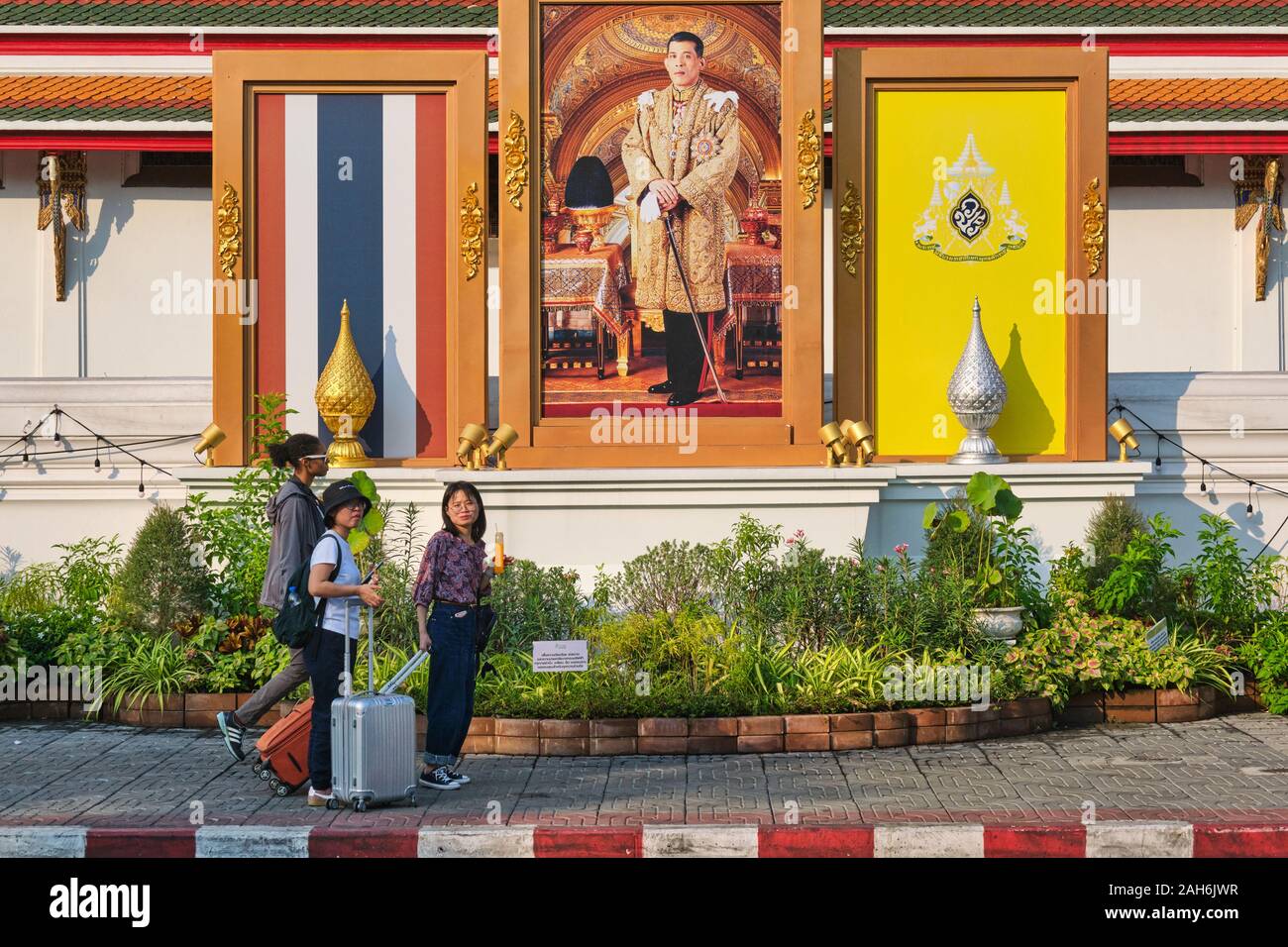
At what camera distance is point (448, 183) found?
1333cm

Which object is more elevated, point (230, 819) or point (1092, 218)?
point (1092, 218)

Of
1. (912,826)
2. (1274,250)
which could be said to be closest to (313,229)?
(912,826)

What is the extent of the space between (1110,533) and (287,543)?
6.65m

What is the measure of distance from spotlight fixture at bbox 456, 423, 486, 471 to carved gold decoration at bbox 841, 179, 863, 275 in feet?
11.1

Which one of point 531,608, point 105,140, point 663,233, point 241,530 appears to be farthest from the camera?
point 105,140

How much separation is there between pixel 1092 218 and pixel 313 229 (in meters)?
6.57

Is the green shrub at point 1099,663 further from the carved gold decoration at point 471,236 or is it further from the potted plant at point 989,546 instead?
the carved gold decoration at point 471,236

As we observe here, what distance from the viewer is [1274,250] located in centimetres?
1911

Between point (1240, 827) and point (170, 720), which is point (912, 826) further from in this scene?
point (170, 720)

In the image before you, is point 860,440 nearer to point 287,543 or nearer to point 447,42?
point 287,543

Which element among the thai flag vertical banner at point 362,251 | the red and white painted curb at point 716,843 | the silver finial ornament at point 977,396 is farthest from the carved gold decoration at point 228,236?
the red and white painted curb at point 716,843

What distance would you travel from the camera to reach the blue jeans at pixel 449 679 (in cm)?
896

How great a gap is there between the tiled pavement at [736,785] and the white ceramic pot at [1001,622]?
0.89m

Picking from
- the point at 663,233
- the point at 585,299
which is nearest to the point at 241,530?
the point at 585,299
